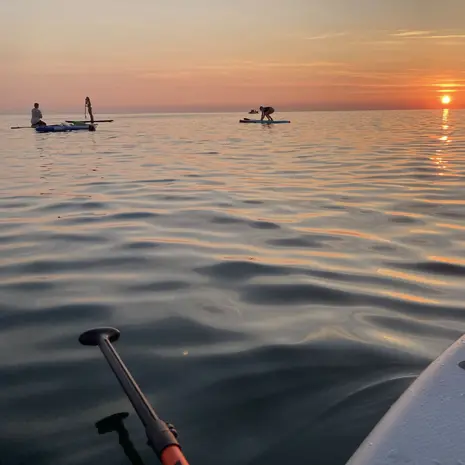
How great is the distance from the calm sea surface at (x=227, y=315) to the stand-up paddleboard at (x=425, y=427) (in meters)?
0.46

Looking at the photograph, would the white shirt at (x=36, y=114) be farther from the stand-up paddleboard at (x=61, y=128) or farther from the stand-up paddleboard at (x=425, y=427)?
the stand-up paddleboard at (x=425, y=427)

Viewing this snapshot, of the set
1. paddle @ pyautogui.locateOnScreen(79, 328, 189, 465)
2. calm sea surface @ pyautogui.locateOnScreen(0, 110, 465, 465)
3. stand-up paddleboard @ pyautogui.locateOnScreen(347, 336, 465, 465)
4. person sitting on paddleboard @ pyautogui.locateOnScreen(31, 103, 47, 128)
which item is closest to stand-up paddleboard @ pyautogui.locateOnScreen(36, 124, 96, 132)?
person sitting on paddleboard @ pyautogui.locateOnScreen(31, 103, 47, 128)

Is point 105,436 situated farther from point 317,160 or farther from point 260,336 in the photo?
point 317,160

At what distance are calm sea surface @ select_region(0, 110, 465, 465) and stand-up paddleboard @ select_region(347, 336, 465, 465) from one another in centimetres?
46

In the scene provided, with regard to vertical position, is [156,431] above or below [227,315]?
above

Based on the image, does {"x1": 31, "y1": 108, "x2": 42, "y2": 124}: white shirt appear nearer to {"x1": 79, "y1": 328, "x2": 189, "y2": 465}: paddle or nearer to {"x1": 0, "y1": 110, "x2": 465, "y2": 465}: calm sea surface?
{"x1": 0, "y1": 110, "x2": 465, "y2": 465}: calm sea surface

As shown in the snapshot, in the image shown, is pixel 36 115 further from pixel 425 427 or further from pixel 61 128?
pixel 425 427

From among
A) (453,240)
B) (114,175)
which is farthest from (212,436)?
(114,175)

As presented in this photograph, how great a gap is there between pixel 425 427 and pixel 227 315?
251 cm

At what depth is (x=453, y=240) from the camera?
6.78m

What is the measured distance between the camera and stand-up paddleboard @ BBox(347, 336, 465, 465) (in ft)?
6.46

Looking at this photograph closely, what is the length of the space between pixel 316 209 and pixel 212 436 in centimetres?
662

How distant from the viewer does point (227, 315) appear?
15.0ft

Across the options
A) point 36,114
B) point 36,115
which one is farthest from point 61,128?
point 36,115
